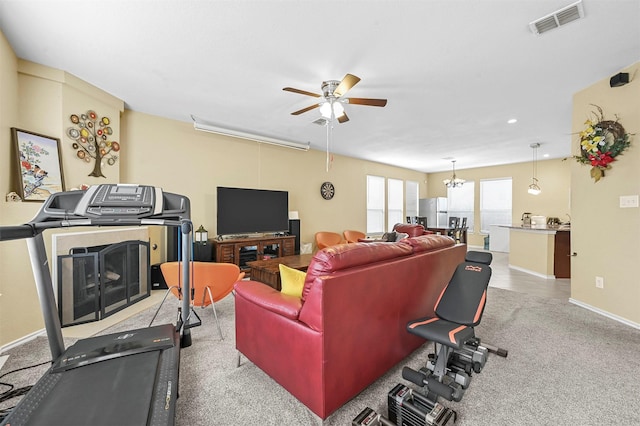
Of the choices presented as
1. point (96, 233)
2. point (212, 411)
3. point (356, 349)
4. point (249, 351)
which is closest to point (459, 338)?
point (356, 349)

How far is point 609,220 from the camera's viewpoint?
10.2 feet

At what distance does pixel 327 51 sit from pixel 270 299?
2238mm

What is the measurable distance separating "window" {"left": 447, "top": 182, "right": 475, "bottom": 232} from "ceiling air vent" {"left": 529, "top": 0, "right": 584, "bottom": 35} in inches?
294

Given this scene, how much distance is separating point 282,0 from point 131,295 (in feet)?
12.7

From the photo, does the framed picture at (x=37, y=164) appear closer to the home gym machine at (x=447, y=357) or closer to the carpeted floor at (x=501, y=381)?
the carpeted floor at (x=501, y=381)

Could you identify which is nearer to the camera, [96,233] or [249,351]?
[249,351]

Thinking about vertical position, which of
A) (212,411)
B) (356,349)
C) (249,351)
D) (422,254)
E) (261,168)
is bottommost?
(212,411)

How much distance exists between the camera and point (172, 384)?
1462 mm

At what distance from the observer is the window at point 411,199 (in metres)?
9.22

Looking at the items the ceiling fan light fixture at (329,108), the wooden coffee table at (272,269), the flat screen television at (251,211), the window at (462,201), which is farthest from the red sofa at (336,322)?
the window at (462,201)

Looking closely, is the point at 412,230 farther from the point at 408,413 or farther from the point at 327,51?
the point at 408,413

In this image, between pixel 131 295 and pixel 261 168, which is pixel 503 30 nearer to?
pixel 261 168

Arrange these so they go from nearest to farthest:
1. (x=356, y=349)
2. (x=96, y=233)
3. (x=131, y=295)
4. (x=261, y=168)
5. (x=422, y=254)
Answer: (x=356, y=349) → (x=422, y=254) → (x=96, y=233) → (x=131, y=295) → (x=261, y=168)

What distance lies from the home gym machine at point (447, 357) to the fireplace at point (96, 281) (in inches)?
129
